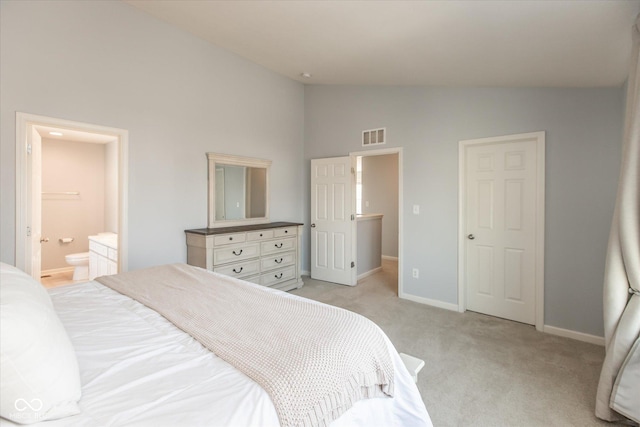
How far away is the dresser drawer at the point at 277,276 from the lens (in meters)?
3.90

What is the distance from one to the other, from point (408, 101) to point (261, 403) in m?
3.84

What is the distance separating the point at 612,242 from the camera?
1871mm

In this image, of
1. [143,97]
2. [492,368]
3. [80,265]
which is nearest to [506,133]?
[492,368]

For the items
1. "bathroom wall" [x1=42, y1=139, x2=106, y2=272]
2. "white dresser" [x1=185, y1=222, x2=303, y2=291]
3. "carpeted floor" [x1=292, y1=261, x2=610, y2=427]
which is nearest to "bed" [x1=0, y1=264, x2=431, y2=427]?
"carpeted floor" [x1=292, y1=261, x2=610, y2=427]

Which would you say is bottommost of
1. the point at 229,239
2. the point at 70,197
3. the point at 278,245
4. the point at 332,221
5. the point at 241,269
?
the point at 241,269

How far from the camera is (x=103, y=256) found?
12.8ft

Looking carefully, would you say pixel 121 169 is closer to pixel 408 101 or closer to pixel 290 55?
pixel 290 55

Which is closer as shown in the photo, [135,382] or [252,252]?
[135,382]

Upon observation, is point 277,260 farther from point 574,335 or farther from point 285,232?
point 574,335

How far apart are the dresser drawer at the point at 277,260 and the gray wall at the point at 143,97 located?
0.93 m

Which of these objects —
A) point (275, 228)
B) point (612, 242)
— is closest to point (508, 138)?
point (612, 242)

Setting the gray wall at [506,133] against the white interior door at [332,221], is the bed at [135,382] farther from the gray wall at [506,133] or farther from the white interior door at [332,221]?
the white interior door at [332,221]

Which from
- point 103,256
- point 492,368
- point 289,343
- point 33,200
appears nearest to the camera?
point 289,343

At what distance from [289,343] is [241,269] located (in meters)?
2.63
